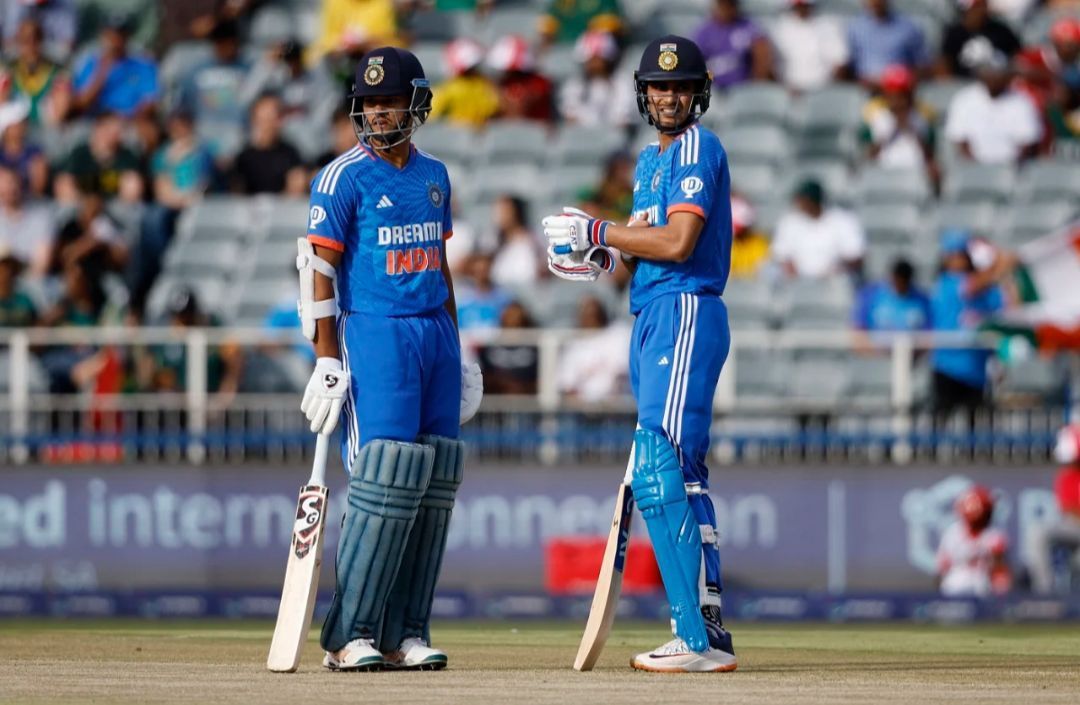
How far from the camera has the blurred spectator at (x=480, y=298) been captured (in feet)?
49.8

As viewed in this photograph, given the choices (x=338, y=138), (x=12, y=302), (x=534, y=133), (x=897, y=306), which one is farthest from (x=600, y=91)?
(x=12, y=302)

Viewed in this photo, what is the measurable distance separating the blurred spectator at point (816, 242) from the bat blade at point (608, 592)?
7871mm

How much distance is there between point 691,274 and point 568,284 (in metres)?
7.86

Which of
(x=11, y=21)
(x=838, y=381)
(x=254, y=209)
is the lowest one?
(x=838, y=381)

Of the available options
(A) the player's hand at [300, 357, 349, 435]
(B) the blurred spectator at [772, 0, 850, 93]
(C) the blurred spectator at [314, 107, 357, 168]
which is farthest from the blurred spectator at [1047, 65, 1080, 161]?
(A) the player's hand at [300, 357, 349, 435]

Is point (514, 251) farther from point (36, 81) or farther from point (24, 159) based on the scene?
point (36, 81)

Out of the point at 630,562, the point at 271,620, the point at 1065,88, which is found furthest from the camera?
the point at 1065,88

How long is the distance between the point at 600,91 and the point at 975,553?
17.4ft

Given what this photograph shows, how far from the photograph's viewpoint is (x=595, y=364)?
14703 mm

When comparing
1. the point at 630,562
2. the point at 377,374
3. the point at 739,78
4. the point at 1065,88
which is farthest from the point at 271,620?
the point at 1065,88

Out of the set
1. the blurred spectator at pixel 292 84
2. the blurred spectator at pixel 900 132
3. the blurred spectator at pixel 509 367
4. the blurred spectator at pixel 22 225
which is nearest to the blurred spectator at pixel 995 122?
the blurred spectator at pixel 900 132

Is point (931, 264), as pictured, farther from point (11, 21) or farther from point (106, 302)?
point (11, 21)

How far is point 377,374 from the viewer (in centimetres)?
762

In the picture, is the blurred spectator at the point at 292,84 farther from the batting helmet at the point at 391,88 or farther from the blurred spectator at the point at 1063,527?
the batting helmet at the point at 391,88
